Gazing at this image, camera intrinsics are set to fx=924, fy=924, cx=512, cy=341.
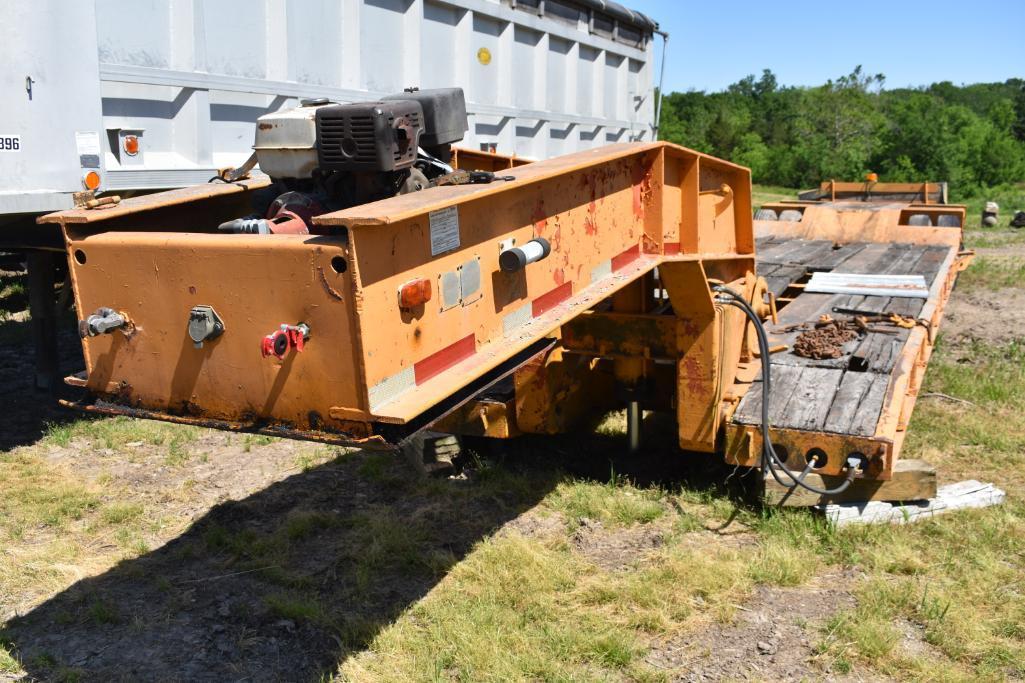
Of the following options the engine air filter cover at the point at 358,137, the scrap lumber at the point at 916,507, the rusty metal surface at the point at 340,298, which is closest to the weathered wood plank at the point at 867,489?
the scrap lumber at the point at 916,507

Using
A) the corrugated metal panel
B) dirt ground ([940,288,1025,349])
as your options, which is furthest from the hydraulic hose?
dirt ground ([940,288,1025,349])

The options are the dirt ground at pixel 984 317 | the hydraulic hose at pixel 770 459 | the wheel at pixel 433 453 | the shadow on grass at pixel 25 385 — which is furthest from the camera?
the dirt ground at pixel 984 317

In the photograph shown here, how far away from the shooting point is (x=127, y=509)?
4395 millimetres

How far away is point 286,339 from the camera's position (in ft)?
7.81

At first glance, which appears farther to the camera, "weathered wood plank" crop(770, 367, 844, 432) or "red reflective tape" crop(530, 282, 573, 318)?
"weathered wood plank" crop(770, 367, 844, 432)

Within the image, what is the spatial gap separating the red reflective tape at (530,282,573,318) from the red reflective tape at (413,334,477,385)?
1.19 feet

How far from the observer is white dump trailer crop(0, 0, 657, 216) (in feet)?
14.5

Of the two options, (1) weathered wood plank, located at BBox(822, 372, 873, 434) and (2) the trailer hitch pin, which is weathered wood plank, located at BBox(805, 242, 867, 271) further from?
(2) the trailer hitch pin

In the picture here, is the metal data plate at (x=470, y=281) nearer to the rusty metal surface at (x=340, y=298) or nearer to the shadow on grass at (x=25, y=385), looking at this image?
the rusty metal surface at (x=340, y=298)

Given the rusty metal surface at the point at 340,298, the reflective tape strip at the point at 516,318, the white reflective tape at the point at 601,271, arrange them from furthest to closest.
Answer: the white reflective tape at the point at 601,271, the reflective tape strip at the point at 516,318, the rusty metal surface at the point at 340,298

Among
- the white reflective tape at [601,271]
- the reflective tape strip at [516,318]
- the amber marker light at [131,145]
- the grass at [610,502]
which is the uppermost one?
the amber marker light at [131,145]

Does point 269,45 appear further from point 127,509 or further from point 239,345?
point 239,345

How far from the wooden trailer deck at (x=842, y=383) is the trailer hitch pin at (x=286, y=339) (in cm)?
230

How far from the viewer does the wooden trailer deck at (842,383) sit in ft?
12.7
